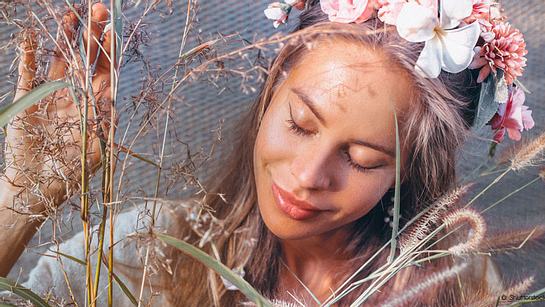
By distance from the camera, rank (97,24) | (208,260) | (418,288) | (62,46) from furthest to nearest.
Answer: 1. (418,288)
2. (97,24)
3. (62,46)
4. (208,260)

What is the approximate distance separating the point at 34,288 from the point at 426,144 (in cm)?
47

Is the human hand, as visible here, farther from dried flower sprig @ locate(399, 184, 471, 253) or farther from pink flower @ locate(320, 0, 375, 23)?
dried flower sprig @ locate(399, 184, 471, 253)

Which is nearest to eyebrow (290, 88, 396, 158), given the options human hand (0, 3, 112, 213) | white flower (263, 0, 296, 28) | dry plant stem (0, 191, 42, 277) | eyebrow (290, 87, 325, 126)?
eyebrow (290, 87, 325, 126)

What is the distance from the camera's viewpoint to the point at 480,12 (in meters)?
0.75

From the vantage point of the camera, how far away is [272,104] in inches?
30.6

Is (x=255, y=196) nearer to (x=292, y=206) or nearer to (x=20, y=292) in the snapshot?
(x=292, y=206)

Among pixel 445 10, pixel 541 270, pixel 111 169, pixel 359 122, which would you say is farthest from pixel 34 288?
pixel 541 270

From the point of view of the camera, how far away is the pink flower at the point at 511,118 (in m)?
0.82

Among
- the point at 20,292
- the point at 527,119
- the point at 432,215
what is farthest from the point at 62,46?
the point at 527,119

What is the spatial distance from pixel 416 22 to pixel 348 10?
0.25ft

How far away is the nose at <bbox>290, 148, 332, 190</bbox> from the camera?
0.73m

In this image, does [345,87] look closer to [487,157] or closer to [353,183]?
[353,183]

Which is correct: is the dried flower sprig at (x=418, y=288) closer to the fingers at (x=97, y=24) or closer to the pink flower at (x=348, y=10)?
the pink flower at (x=348, y=10)

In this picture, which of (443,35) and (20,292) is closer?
(20,292)
